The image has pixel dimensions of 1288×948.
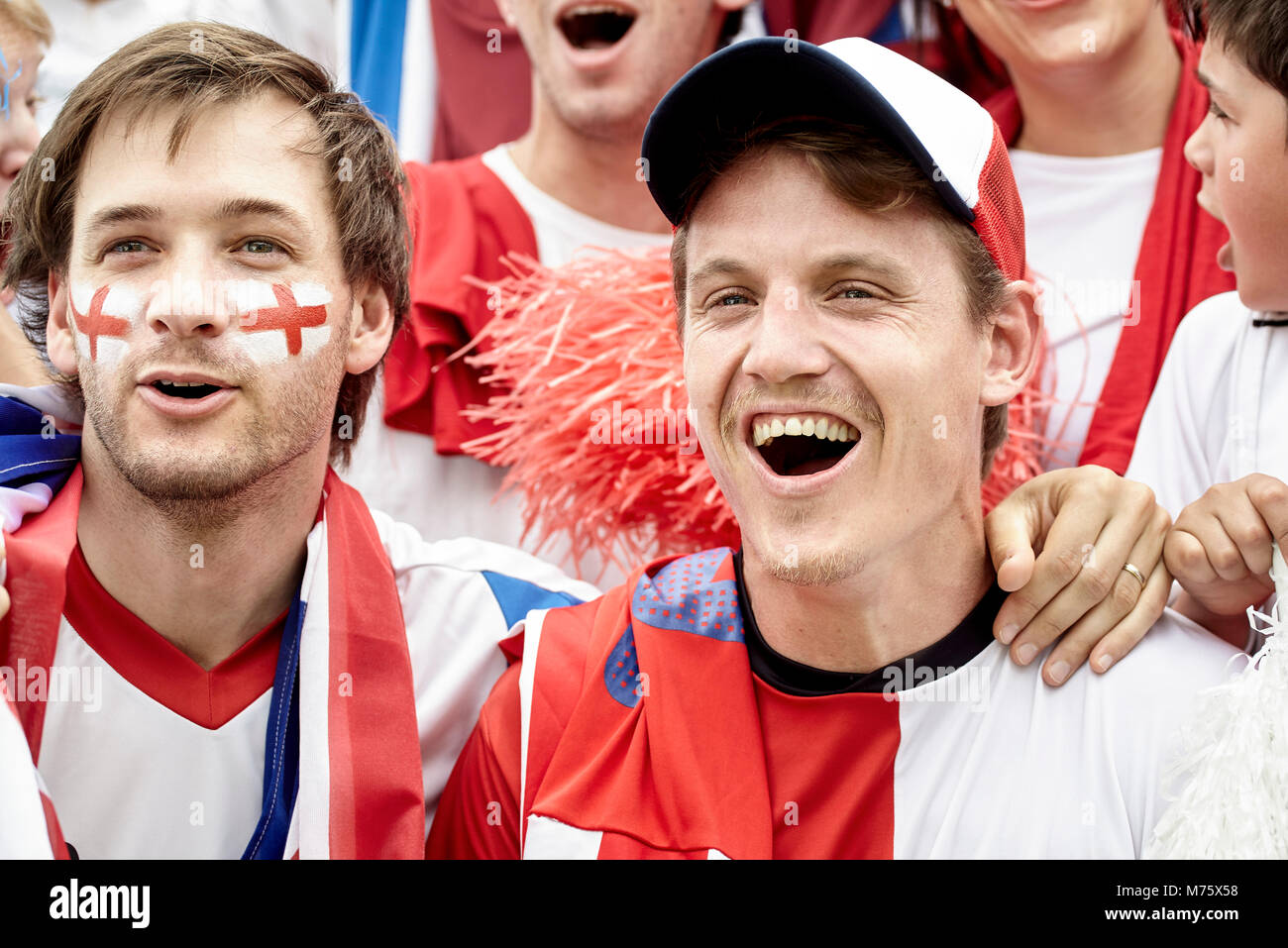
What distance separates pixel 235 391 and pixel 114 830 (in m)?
0.53

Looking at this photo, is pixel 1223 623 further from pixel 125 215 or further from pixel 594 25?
pixel 594 25

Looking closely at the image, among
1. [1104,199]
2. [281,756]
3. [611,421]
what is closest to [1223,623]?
[611,421]

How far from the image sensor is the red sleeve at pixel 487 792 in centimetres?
159

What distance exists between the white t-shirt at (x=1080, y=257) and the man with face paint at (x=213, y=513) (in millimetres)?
946

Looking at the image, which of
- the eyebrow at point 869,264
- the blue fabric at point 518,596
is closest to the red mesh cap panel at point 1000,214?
the eyebrow at point 869,264

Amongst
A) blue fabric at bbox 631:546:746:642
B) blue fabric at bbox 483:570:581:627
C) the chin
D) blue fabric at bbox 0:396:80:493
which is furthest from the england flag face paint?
the chin

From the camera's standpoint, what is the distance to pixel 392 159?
202 centimetres

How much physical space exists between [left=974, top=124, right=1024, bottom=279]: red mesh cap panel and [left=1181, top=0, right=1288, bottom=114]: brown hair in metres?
0.30

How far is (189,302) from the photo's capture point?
1.62 metres

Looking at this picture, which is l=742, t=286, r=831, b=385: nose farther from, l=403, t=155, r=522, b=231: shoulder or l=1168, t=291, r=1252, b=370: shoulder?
l=403, t=155, r=522, b=231: shoulder

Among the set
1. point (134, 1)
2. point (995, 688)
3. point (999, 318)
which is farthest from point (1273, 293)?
point (134, 1)

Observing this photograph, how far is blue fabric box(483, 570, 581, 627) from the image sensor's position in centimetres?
185
